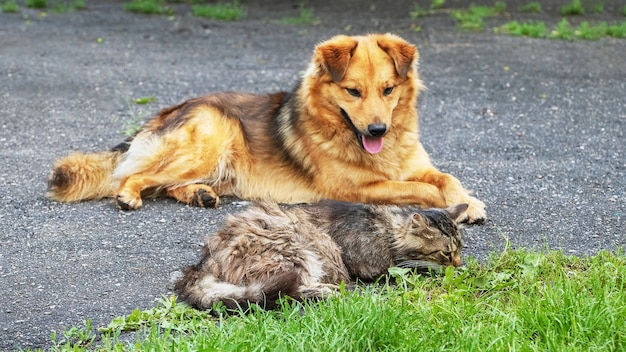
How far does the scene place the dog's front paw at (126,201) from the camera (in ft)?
21.5

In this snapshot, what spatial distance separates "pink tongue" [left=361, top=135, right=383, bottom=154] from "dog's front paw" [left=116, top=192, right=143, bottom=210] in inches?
71.8

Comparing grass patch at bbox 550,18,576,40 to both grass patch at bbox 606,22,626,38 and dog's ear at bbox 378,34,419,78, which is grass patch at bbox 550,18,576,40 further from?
dog's ear at bbox 378,34,419,78

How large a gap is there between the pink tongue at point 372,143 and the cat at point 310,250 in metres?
1.15

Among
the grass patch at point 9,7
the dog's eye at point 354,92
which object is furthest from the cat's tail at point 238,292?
the grass patch at point 9,7

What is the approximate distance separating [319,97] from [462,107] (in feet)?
11.2

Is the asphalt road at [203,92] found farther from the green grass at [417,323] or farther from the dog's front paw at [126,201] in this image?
the green grass at [417,323]

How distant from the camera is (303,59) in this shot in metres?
12.0

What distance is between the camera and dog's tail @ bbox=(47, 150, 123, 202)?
22.0ft

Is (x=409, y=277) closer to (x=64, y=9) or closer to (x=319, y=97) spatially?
(x=319, y=97)

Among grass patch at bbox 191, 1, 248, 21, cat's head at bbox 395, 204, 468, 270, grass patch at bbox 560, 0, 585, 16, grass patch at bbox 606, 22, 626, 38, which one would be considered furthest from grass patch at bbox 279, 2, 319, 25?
cat's head at bbox 395, 204, 468, 270

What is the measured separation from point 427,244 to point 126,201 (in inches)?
99.4

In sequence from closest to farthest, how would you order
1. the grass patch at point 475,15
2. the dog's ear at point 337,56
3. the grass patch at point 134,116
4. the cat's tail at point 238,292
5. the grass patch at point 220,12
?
the cat's tail at point 238,292 → the dog's ear at point 337,56 → the grass patch at point 134,116 → the grass patch at point 475,15 → the grass patch at point 220,12

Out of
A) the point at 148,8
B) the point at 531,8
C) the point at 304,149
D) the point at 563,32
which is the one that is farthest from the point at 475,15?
A: the point at 304,149

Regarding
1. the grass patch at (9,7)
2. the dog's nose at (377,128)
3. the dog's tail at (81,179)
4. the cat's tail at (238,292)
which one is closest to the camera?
the cat's tail at (238,292)
